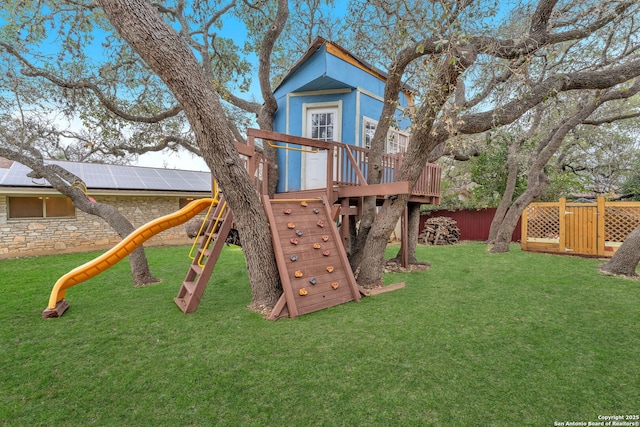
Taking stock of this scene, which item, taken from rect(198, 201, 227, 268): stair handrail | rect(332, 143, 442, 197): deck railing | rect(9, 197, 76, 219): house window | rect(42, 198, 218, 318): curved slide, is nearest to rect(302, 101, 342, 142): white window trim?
rect(332, 143, 442, 197): deck railing

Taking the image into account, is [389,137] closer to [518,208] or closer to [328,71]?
[328,71]

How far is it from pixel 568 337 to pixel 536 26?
377 cm

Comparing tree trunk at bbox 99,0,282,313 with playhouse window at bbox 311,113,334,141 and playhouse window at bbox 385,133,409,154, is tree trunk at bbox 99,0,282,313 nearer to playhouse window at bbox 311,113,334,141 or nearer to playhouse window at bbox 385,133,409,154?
playhouse window at bbox 311,113,334,141

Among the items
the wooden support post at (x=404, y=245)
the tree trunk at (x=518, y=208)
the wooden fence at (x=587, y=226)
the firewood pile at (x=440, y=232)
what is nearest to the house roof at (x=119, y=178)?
the wooden support post at (x=404, y=245)

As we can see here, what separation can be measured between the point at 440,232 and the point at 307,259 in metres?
9.04

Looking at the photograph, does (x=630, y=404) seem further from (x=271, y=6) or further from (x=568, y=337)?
(x=271, y=6)

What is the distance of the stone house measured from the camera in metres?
8.99

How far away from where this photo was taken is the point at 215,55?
28.7 feet

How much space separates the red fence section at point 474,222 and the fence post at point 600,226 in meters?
3.93

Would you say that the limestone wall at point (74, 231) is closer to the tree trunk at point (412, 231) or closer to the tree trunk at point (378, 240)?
the tree trunk at point (412, 231)

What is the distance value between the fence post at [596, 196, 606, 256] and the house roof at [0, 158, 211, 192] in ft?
43.4

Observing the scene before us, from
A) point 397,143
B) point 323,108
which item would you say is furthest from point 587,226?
point 323,108

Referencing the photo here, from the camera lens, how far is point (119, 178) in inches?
444

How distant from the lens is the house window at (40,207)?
922 cm
